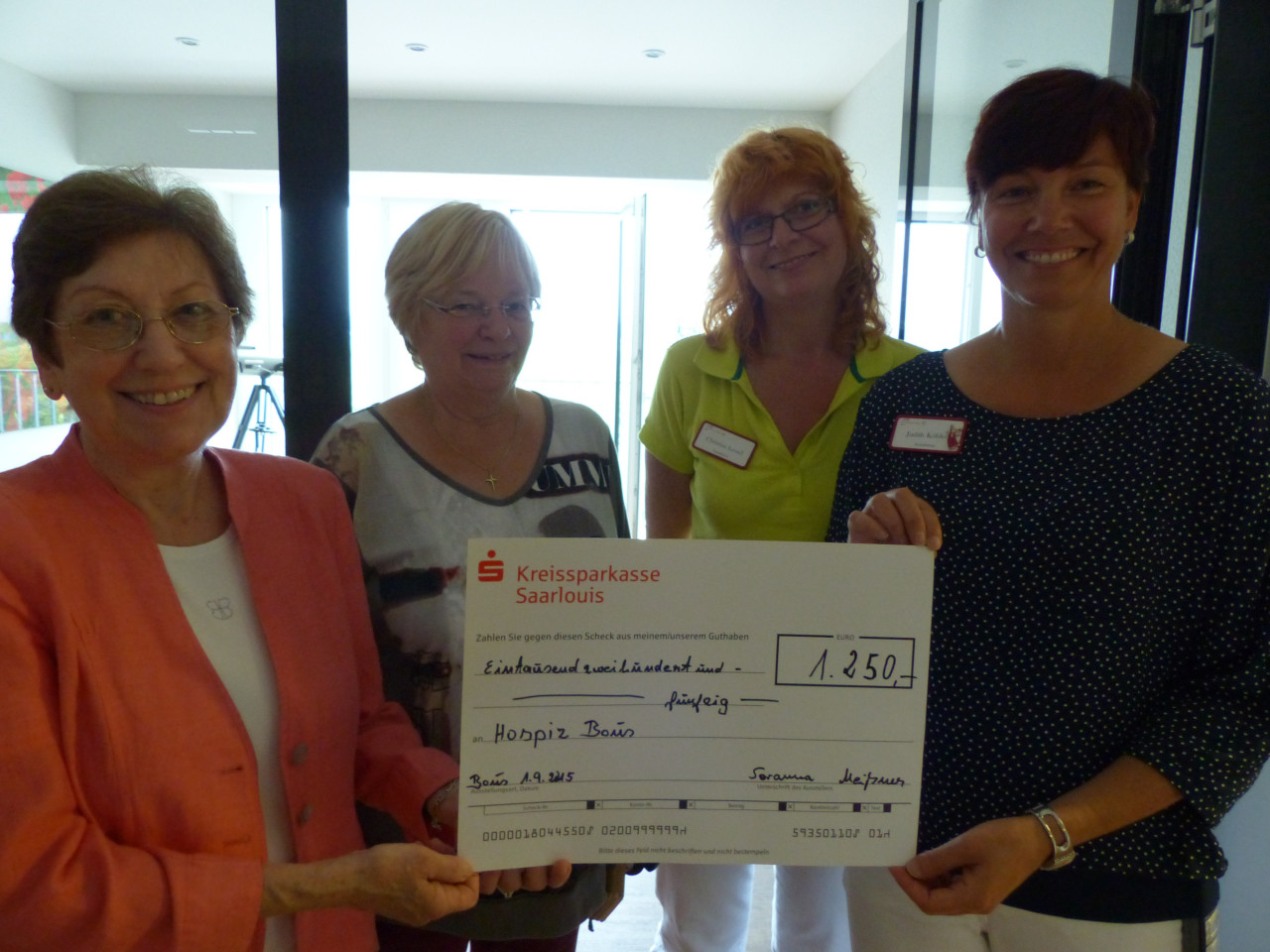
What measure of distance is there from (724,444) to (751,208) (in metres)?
0.47

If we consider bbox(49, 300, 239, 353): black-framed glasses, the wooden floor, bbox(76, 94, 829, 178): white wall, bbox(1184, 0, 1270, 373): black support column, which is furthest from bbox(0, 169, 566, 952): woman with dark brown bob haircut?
bbox(76, 94, 829, 178): white wall

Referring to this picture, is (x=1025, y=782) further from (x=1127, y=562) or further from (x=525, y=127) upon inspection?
(x=525, y=127)

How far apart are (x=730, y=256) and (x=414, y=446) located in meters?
0.80

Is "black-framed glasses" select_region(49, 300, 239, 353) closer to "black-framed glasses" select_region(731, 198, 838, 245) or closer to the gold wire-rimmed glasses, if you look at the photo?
the gold wire-rimmed glasses

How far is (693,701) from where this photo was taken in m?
0.99

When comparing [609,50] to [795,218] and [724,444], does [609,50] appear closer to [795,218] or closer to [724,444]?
[795,218]

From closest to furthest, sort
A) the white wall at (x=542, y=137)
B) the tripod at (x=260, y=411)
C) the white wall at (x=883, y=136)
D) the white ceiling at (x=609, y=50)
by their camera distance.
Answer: the tripod at (x=260, y=411) < the white ceiling at (x=609, y=50) < the white wall at (x=883, y=136) < the white wall at (x=542, y=137)

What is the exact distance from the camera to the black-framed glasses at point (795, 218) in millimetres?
1666

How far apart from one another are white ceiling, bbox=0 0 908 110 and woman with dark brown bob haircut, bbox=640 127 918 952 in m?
1.33

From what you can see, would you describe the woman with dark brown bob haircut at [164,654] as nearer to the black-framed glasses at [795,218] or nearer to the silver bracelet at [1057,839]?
the silver bracelet at [1057,839]

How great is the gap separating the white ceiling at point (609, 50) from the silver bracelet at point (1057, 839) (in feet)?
7.39

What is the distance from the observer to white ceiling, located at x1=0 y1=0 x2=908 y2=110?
4359 mm
